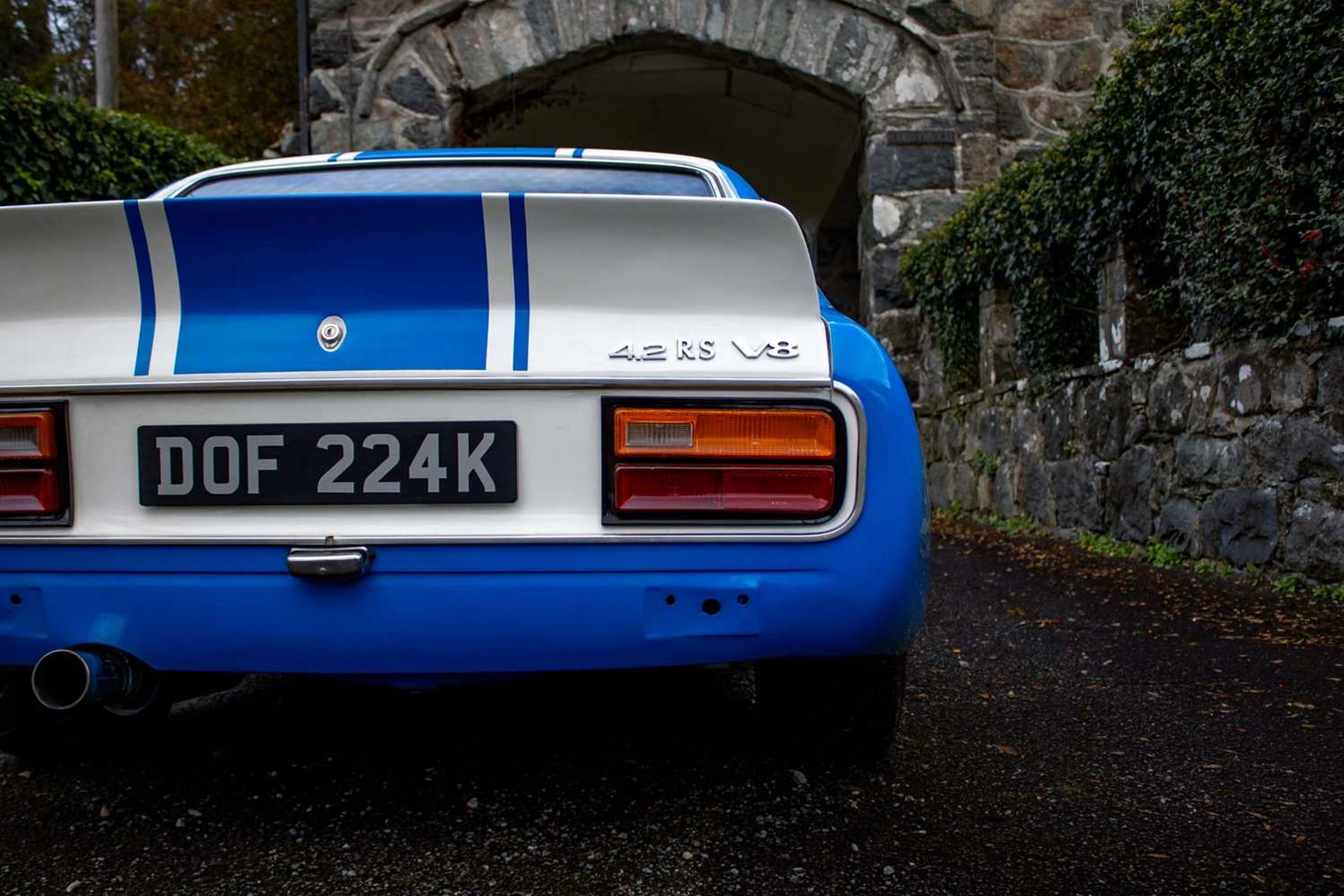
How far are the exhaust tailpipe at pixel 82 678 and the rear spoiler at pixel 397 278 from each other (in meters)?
0.42

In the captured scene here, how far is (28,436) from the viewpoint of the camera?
5.46 feet

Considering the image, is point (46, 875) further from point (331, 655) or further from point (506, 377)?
point (506, 377)

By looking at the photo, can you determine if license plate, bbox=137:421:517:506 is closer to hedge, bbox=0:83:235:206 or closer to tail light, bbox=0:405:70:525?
tail light, bbox=0:405:70:525

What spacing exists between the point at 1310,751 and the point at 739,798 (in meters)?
1.31

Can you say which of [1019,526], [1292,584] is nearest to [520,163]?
[1292,584]

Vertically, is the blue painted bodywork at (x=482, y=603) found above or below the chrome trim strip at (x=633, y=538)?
below

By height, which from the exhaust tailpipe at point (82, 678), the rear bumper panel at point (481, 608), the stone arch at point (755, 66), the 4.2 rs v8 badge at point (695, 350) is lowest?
the exhaust tailpipe at point (82, 678)

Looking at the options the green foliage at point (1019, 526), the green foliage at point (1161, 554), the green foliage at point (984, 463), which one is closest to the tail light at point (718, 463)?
the green foliage at point (1161, 554)

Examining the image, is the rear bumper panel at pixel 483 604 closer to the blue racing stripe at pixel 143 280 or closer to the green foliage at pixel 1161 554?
the blue racing stripe at pixel 143 280

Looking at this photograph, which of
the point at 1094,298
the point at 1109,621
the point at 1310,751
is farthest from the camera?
the point at 1094,298

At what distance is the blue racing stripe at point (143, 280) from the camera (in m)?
1.67

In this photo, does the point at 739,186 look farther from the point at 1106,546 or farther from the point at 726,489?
the point at 1106,546

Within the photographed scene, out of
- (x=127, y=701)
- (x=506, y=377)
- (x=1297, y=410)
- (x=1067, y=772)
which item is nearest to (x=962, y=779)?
(x=1067, y=772)

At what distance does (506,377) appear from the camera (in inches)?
63.6
